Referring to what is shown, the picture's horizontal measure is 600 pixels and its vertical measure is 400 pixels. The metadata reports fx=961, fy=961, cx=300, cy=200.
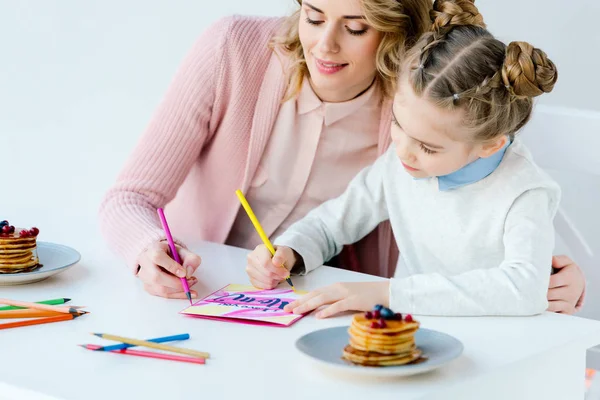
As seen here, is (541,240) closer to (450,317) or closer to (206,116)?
(450,317)

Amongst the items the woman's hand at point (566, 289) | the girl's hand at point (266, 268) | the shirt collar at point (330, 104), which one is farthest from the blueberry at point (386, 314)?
the shirt collar at point (330, 104)

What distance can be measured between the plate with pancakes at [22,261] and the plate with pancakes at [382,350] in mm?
530

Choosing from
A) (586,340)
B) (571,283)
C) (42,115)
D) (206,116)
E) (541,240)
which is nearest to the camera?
(586,340)

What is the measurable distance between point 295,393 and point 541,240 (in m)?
0.56

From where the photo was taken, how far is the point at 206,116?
191 centimetres

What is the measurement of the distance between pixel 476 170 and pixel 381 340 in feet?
1.76

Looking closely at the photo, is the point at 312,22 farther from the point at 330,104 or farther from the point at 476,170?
the point at 476,170

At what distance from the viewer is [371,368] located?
3.59 ft

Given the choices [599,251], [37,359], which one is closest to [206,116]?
[37,359]

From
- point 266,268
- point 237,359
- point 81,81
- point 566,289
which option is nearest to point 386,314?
point 237,359

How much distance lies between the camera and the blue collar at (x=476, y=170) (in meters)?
1.56

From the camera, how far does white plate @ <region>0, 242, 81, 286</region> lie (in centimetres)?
150

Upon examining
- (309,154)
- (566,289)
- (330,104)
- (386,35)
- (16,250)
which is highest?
(386,35)

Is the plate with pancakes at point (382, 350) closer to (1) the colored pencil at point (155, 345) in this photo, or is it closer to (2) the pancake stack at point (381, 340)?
(2) the pancake stack at point (381, 340)
